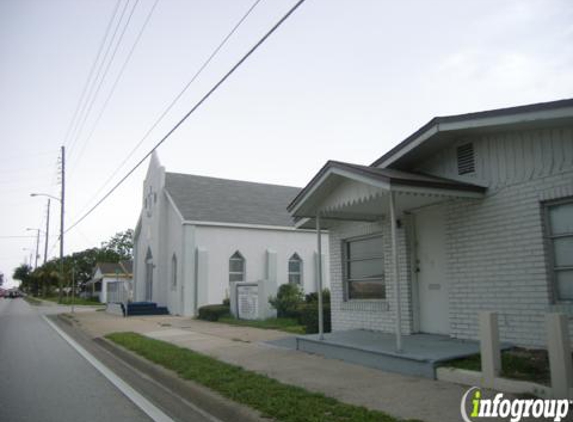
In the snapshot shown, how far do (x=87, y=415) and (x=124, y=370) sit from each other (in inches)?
151

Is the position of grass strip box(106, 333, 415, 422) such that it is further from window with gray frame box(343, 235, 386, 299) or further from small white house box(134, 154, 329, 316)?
small white house box(134, 154, 329, 316)

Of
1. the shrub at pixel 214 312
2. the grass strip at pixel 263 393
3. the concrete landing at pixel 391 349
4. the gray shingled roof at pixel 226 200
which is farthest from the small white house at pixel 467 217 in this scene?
the gray shingled roof at pixel 226 200

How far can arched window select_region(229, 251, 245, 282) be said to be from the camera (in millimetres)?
27016

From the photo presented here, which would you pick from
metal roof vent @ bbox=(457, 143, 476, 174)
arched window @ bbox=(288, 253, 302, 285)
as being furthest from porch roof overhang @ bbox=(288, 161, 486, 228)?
arched window @ bbox=(288, 253, 302, 285)

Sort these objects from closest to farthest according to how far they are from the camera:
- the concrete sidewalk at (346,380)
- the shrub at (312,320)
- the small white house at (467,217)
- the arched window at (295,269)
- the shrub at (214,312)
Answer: the concrete sidewalk at (346,380) → the small white house at (467,217) → the shrub at (312,320) → the shrub at (214,312) → the arched window at (295,269)

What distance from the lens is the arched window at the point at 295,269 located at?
95.6 feet

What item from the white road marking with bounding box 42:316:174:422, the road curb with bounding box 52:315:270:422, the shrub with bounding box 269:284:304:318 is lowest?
the white road marking with bounding box 42:316:174:422

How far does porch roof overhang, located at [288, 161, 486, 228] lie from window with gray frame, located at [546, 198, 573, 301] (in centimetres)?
141

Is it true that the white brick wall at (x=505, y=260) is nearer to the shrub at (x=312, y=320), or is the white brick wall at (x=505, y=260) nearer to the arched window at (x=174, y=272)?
the shrub at (x=312, y=320)

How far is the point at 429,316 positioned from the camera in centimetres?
1083

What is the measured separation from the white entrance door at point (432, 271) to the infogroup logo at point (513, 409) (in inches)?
167

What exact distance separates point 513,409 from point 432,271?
5.04 metres

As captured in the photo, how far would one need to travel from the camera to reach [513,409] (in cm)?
586

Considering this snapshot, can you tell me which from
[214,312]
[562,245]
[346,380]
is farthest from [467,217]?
[214,312]
